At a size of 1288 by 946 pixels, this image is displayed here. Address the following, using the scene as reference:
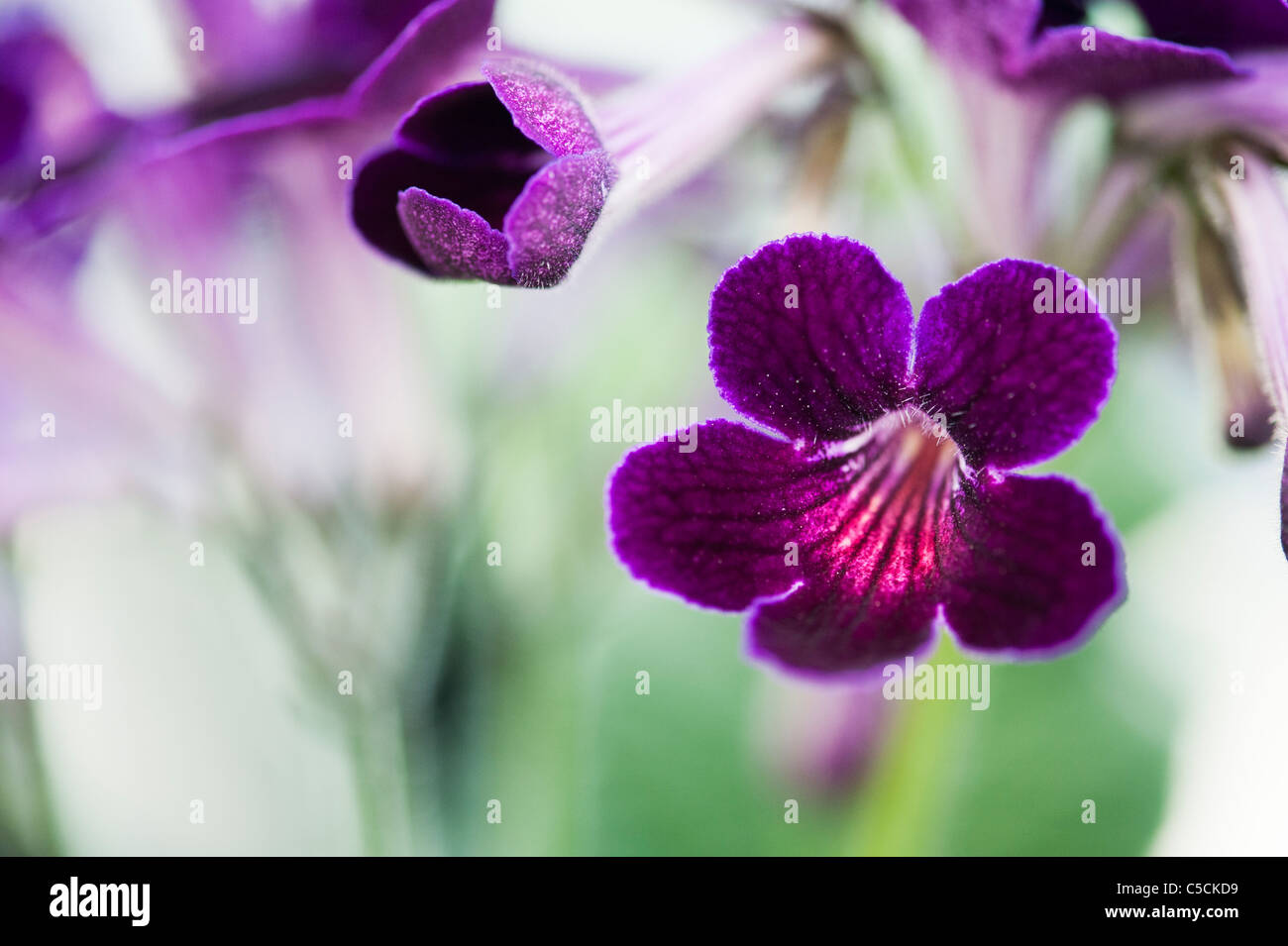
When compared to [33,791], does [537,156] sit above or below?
above

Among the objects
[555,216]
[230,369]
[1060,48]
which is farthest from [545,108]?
[230,369]

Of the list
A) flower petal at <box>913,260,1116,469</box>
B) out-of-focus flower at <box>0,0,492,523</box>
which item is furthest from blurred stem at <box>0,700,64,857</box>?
flower petal at <box>913,260,1116,469</box>

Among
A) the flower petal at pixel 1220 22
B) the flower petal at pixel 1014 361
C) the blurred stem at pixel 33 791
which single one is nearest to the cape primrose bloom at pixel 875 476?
the flower petal at pixel 1014 361

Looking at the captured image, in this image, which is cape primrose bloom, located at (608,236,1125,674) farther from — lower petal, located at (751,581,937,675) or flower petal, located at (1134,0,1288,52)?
flower petal, located at (1134,0,1288,52)

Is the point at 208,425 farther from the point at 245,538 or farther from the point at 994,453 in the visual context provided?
the point at 994,453

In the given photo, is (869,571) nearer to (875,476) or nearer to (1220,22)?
(875,476)
